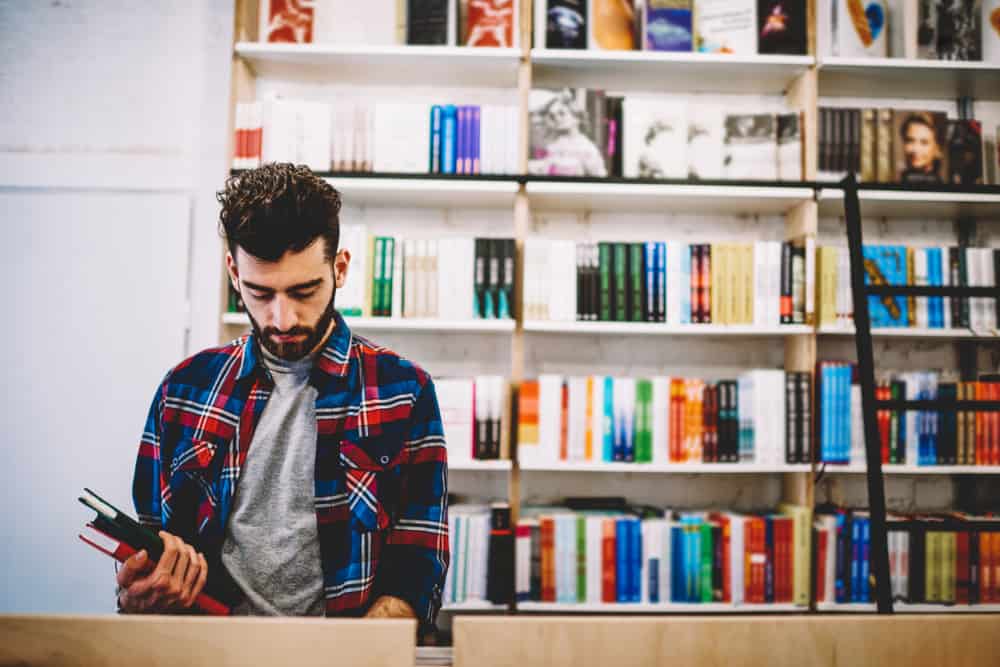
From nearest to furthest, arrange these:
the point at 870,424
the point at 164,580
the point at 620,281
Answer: the point at 164,580
the point at 870,424
the point at 620,281

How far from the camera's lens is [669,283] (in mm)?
2018

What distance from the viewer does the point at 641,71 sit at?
219cm

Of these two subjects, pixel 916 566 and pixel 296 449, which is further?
pixel 916 566

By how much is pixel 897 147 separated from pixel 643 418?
131 cm

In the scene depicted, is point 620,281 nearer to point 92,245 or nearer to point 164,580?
point 164,580

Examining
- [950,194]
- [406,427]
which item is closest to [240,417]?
[406,427]

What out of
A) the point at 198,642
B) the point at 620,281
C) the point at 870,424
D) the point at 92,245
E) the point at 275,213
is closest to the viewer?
the point at 198,642

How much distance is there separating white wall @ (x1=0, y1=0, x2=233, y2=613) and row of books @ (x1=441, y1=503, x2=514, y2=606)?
1.15m

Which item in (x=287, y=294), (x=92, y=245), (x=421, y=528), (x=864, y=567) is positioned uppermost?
(x=92, y=245)

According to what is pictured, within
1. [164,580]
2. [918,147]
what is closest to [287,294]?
[164,580]

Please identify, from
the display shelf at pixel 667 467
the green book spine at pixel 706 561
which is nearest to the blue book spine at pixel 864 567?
the display shelf at pixel 667 467

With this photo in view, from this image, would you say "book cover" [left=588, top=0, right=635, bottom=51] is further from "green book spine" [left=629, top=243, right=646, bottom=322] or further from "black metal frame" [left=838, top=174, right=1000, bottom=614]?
"black metal frame" [left=838, top=174, right=1000, bottom=614]

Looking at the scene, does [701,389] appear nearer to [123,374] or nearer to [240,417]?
[240,417]

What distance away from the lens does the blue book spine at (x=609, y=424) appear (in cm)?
197
